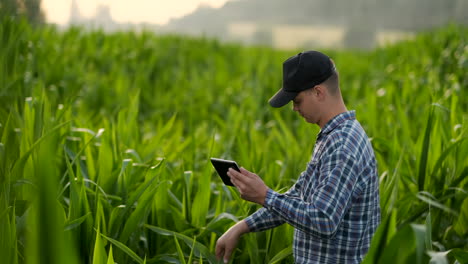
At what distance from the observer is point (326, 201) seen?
64.4 inches

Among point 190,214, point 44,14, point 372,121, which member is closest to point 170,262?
point 190,214

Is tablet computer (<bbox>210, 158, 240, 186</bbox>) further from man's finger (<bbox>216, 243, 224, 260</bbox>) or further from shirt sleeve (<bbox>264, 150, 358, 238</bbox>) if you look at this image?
man's finger (<bbox>216, 243, 224, 260</bbox>)

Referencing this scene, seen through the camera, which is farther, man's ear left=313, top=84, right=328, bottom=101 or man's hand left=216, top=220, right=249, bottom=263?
man's hand left=216, top=220, right=249, bottom=263

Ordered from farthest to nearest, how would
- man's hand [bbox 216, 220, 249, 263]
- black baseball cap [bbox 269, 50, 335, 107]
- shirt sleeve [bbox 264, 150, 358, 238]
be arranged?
man's hand [bbox 216, 220, 249, 263], black baseball cap [bbox 269, 50, 335, 107], shirt sleeve [bbox 264, 150, 358, 238]

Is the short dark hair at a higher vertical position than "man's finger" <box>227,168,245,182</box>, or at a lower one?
higher

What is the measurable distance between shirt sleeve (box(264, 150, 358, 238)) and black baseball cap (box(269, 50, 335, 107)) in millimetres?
229

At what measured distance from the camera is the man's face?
5.88 feet

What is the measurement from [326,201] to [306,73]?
1.30 feet

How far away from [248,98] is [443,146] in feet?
11.2

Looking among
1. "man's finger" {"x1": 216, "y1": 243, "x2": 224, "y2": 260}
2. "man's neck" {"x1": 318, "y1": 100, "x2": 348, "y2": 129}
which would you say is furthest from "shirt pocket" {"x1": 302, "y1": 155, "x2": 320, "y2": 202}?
"man's finger" {"x1": 216, "y1": 243, "x2": 224, "y2": 260}

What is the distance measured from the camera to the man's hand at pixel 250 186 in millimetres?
1718

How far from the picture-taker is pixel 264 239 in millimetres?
2445

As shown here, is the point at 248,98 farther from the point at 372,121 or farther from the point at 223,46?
Answer: the point at 223,46

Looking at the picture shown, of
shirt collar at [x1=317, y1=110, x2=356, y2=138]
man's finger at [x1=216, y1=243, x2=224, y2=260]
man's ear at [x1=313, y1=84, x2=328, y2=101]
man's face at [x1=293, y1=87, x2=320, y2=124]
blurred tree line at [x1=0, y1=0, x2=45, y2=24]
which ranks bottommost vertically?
man's finger at [x1=216, y1=243, x2=224, y2=260]
